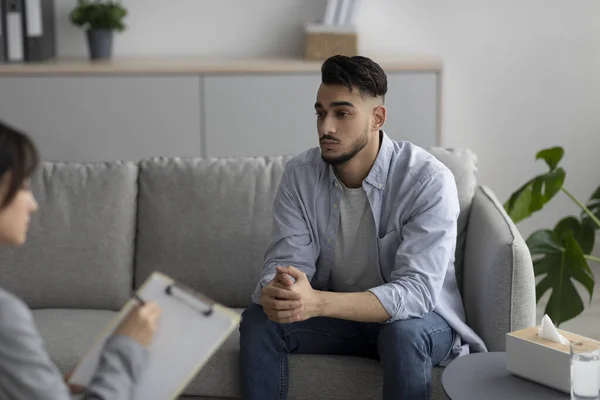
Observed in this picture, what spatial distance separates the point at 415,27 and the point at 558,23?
2.08 ft

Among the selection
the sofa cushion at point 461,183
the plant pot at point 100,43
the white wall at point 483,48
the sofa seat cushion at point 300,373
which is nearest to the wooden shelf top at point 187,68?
the plant pot at point 100,43

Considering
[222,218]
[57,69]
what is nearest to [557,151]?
[222,218]

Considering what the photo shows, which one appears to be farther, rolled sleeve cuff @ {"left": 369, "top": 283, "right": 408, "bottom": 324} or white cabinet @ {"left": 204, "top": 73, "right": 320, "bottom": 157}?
white cabinet @ {"left": 204, "top": 73, "right": 320, "bottom": 157}

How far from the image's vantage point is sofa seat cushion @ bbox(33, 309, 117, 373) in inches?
95.8

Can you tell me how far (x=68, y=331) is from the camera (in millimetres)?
2572

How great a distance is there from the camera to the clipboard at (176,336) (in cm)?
152

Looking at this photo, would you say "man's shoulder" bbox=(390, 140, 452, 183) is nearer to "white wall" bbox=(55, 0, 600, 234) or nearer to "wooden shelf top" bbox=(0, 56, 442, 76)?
"wooden shelf top" bbox=(0, 56, 442, 76)

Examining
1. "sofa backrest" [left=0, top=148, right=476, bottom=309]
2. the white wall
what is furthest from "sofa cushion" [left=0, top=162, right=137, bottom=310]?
the white wall

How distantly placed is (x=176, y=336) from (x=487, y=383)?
0.76 metres

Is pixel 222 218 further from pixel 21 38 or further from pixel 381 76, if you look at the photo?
pixel 21 38

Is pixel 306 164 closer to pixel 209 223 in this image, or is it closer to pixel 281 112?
pixel 209 223

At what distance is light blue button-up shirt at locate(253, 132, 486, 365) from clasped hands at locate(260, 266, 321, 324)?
14cm

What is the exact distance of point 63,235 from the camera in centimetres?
283

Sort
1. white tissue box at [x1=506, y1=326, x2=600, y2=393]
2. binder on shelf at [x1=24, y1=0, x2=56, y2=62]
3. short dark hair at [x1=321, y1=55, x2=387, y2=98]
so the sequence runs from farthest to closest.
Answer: binder on shelf at [x1=24, y1=0, x2=56, y2=62]
short dark hair at [x1=321, y1=55, x2=387, y2=98]
white tissue box at [x1=506, y1=326, x2=600, y2=393]
